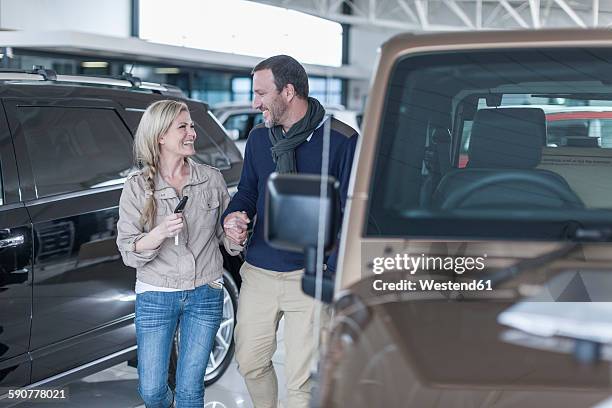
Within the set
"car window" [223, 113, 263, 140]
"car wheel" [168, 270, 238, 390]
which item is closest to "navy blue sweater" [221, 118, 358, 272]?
"car wheel" [168, 270, 238, 390]

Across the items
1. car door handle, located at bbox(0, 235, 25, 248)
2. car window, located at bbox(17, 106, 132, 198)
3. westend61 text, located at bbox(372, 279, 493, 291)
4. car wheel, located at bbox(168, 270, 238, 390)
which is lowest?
car wheel, located at bbox(168, 270, 238, 390)

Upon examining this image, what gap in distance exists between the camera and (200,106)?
5.90 m

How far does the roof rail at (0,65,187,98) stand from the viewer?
15.3 ft

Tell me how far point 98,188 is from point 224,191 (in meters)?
1.02

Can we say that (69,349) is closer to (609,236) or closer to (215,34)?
(609,236)

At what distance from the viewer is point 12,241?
13.6ft

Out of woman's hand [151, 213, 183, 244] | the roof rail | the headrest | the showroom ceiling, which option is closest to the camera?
the headrest

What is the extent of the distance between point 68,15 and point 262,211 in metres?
15.7

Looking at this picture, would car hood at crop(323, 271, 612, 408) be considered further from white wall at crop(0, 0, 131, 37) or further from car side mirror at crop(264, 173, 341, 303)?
white wall at crop(0, 0, 131, 37)

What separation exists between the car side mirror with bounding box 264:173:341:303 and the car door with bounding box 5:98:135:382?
2.22 metres

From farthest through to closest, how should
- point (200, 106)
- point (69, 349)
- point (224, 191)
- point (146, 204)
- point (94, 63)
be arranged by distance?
point (94, 63) < point (200, 106) < point (69, 349) < point (224, 191) < point (146, 204)

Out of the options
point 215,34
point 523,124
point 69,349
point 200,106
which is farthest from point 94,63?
point 523,124

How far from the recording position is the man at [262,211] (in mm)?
3779

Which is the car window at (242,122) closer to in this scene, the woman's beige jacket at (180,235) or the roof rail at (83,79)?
the roof rail at (83,79)
